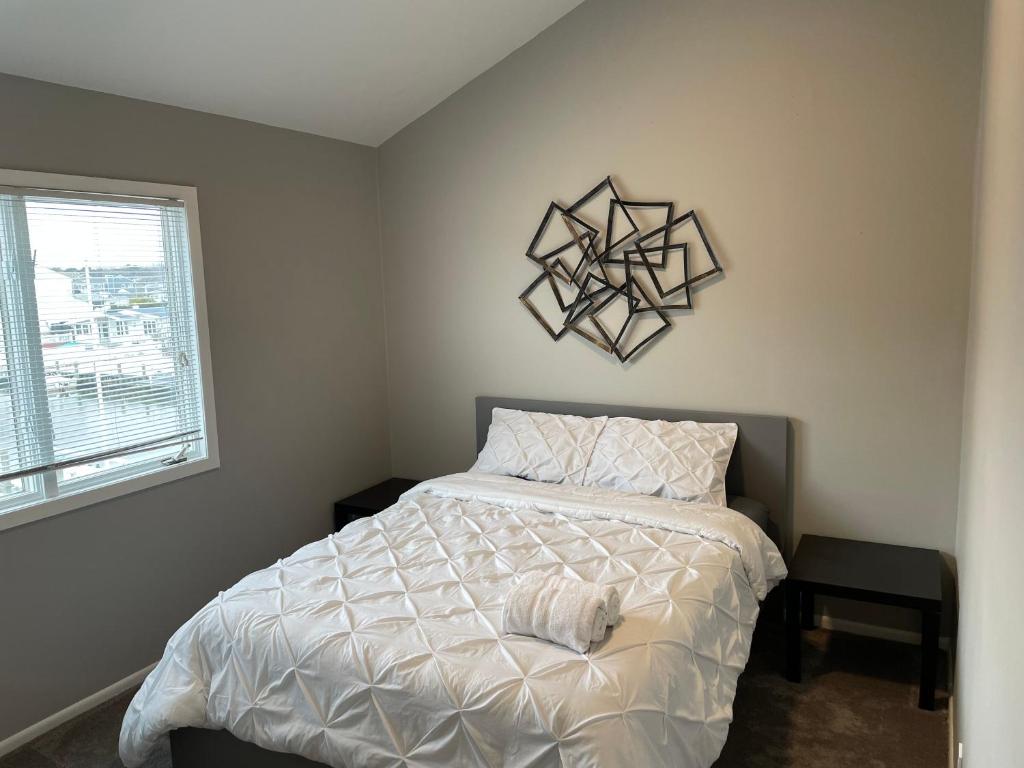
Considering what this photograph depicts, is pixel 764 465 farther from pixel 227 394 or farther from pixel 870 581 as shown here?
pixel 227 394

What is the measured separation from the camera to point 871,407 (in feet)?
10.1

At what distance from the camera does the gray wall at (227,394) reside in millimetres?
2643

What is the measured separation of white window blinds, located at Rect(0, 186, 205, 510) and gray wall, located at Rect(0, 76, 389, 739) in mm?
120

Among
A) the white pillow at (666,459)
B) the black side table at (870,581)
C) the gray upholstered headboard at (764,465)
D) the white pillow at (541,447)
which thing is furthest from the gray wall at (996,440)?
the white pillow at (541,447)

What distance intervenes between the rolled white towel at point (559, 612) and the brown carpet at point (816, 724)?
890 millimetres

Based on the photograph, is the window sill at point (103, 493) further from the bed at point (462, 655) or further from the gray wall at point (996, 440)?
the gray wall at point (996, 440)

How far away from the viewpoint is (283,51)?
295cm

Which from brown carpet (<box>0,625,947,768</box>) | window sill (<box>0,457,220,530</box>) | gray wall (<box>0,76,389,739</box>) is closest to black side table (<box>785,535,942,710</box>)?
brown carpet (<box>0,625,947,768</box>)

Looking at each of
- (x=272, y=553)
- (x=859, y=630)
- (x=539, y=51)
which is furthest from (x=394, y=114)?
(x=859, y=630)

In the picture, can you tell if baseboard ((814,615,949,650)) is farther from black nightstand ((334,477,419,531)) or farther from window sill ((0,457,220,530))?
window sill ((0,457,220,530))

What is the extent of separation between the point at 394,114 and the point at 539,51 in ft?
2.58

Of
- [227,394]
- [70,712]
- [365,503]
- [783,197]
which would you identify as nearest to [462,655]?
[70,712]

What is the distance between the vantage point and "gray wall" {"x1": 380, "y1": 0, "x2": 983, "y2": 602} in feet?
9.51

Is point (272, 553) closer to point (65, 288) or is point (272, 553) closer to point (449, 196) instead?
point (65, 288)
